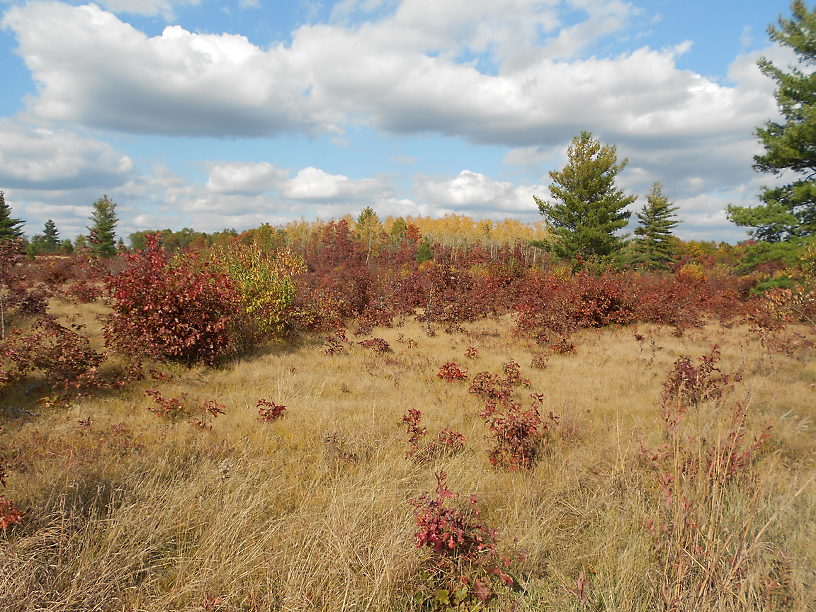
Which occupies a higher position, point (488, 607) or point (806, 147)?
point (806, 147)

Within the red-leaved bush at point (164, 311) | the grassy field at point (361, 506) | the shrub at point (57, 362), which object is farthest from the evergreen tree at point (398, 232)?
the grassy field at point (361, 506)

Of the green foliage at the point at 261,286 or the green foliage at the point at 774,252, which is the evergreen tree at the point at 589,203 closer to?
the green foliage at the point at 774,252

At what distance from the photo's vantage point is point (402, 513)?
3.57m

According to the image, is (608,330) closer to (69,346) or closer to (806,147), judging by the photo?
(806,147)

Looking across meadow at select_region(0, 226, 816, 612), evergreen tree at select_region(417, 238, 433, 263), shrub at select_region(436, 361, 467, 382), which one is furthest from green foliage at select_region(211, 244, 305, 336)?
evergreen tree at select_region(417, 238, 433, 263)

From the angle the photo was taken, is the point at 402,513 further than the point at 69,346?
No

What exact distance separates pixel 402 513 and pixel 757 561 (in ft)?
8.17

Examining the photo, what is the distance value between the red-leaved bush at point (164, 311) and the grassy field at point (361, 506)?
1.17m

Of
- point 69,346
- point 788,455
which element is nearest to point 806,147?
point 788,455

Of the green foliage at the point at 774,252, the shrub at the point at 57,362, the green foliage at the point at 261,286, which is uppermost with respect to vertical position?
the green foliage at the point at 774,252

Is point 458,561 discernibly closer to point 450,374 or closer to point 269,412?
point 269,412

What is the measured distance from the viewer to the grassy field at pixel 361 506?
2.68 metres

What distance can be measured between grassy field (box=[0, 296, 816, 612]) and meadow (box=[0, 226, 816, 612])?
0.07 ft

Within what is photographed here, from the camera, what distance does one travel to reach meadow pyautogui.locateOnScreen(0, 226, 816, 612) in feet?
8.94
